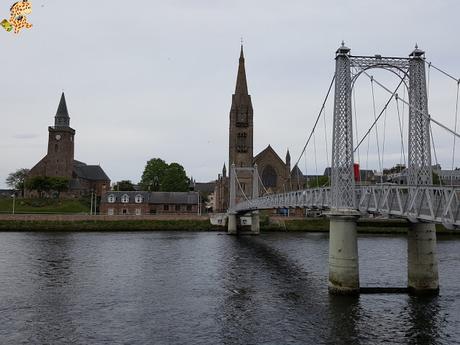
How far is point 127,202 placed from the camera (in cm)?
10656

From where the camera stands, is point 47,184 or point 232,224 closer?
point 232,224

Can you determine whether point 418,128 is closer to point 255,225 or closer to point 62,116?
point 255,225

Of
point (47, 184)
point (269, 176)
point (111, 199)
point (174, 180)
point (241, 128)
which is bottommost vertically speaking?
point (111, 199)

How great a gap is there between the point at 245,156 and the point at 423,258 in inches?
3545

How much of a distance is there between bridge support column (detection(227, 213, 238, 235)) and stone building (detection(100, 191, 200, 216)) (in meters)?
22.2

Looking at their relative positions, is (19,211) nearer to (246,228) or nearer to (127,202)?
(127,202)

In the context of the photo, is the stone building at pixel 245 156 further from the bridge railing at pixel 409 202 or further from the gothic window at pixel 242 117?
the bridge railing at pixel 409 202

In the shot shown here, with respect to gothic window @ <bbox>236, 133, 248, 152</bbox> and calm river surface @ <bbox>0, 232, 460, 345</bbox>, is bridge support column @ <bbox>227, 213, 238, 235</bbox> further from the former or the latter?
calm river surface @ <bbox>0, 232, 460, 345</bbox>

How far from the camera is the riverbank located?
8194 centimetres

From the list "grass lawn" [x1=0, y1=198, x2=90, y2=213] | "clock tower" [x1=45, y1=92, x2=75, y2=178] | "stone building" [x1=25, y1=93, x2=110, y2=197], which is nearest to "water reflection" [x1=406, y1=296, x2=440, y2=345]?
"grass lawn" [x1=0, y1=198, x2=90, y2=213]

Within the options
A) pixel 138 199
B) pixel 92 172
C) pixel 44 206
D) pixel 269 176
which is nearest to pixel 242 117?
pixel 269 176

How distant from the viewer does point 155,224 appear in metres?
87.4

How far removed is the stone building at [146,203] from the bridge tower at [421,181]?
267 feet

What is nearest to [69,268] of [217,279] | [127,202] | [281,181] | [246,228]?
[217,279]
